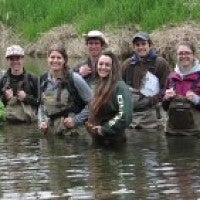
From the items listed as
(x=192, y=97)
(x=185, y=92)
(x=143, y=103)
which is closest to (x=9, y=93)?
(x=143, y=103)

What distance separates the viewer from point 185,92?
9734mm

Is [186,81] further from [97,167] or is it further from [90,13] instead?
[90,13]

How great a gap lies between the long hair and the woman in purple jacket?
0.80 m

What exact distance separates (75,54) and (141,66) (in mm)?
12816

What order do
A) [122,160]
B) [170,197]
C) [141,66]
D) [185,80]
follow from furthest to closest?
[141,66]
[185,80]
[122,160]
[170,197]

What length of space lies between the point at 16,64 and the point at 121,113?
270 cm

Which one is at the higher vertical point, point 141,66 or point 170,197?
point 141,66

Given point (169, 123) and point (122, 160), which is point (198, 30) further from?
point (122, 160)

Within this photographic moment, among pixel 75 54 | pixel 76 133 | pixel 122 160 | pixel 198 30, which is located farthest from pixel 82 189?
pixel 75 54

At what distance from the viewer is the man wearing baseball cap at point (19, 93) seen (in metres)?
11.4

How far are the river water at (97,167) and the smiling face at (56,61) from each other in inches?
36.6

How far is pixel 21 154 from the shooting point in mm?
9180

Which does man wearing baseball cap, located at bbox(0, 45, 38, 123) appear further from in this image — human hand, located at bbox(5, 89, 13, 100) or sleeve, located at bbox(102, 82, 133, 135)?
sleeve, located at bbox(102, 82, 133, 135)

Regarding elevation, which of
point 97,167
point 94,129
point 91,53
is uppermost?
→ point 91,53
